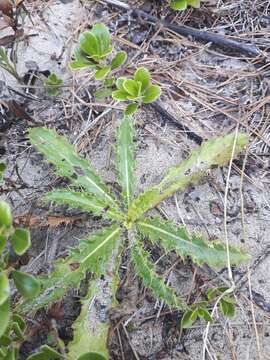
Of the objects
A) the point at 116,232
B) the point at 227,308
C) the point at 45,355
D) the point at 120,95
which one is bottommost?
the point at 227,308

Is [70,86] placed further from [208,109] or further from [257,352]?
[257,352]

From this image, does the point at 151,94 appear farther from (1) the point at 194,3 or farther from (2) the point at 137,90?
(1) the point at 194,3

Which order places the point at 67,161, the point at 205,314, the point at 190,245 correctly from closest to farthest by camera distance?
the point at 205,314 → the point at 190,245 → the point at 67,161

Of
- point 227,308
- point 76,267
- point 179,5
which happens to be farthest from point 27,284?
point 179,5

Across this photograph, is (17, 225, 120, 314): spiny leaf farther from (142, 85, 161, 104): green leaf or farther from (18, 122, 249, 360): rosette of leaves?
(142, 85, 161, 104): green leaf

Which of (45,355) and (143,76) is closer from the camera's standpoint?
(45,355)

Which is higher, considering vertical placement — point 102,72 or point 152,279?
point 102,72

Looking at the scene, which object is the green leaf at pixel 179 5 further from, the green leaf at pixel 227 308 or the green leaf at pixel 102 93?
the green leaf at pixel 227 308
